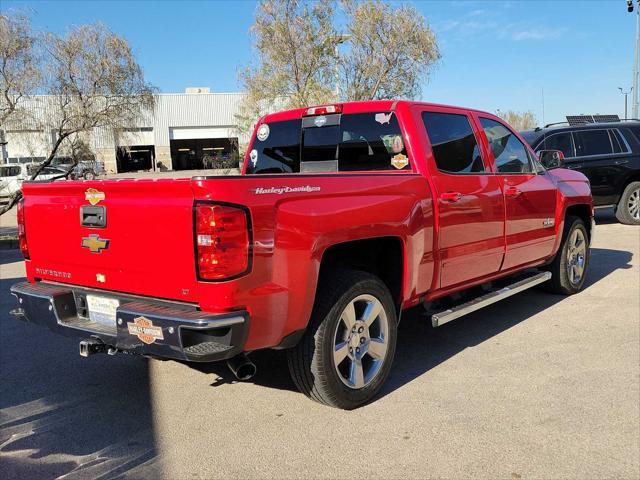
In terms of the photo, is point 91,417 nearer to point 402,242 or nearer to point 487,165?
point 402,242

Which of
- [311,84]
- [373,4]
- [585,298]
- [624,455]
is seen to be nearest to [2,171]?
[311,84]

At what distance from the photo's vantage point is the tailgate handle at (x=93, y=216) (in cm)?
320

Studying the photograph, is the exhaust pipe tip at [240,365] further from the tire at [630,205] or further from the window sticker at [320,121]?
the tire at [630,205]

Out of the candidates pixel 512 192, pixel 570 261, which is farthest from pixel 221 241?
pixel 570 261

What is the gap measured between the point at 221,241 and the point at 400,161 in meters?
1.91

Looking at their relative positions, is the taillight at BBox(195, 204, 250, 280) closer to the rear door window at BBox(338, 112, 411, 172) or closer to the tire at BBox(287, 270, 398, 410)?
the tire at BBox(287, 270, 398, 410)

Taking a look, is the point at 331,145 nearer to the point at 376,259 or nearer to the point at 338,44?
the point at 376,259

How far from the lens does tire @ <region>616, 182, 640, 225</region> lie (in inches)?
467

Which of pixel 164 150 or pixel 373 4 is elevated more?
pixel 373 4

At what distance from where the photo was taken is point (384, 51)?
2142 centimetres

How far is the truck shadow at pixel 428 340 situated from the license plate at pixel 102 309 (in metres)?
1.13

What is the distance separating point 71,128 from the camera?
15.1 m

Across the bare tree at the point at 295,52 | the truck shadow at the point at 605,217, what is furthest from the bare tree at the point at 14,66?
the truck shadow at the point at 605,217

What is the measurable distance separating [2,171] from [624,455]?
23512mm
